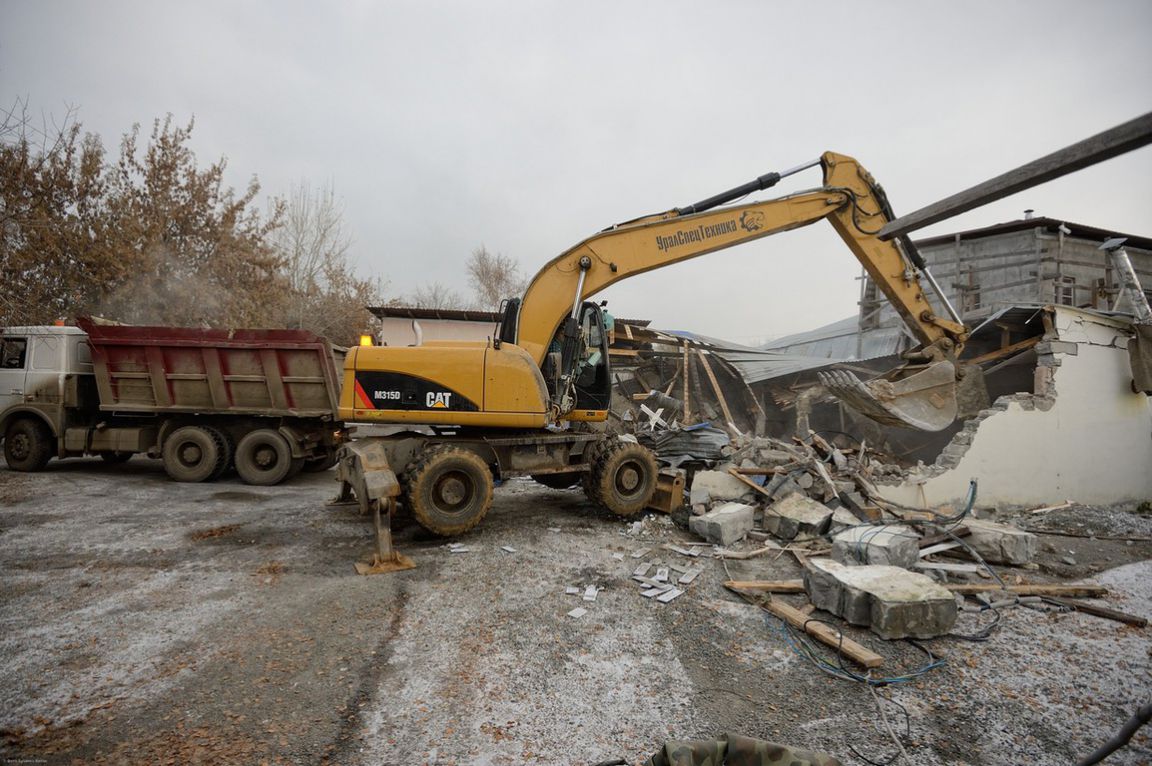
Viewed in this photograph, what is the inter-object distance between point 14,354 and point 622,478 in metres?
10.5

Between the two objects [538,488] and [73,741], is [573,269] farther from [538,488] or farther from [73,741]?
[73,741]

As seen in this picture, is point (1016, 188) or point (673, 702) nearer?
point (1016, 188)

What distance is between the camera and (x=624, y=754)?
2.37 meters

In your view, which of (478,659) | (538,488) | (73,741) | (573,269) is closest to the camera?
(73,741)

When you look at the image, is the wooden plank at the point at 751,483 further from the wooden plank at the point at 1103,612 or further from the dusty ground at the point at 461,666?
the wooden plank at the point at 1103,612

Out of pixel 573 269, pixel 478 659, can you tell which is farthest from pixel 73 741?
pixel 573 269

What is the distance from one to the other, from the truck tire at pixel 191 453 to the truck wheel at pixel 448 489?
497cm

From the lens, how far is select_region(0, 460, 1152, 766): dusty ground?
96.4 inches

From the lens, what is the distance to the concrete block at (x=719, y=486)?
6582 millimetres

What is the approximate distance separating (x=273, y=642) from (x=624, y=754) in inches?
96.7

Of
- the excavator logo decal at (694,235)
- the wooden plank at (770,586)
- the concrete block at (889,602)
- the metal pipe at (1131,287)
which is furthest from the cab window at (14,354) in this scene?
the metal pipe at (1131,287)

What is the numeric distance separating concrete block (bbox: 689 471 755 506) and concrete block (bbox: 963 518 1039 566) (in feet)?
7.74

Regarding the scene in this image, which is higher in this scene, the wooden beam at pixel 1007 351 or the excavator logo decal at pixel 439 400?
the wooden beam at pixel 1007 351

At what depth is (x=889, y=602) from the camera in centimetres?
342
